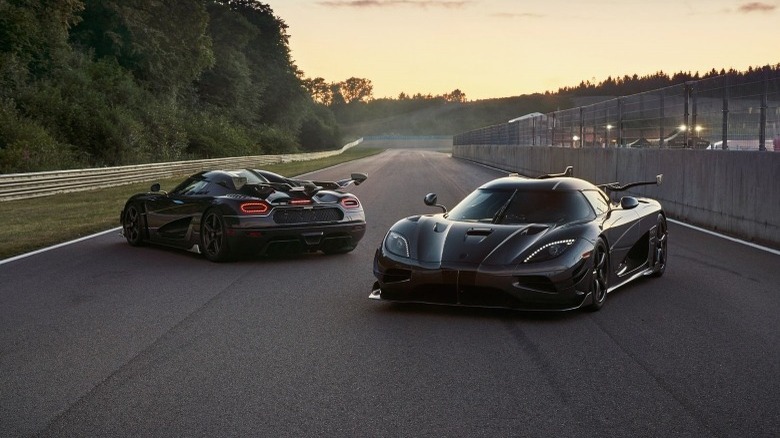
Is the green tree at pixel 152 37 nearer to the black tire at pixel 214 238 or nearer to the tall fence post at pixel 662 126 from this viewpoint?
the tall fence post at pixel 662 126

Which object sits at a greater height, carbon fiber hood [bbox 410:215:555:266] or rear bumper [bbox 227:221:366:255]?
carbon fiber hood [bbox 410:215:555:266]

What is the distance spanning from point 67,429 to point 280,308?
3.62 metres

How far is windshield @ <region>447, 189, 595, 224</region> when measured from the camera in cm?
858

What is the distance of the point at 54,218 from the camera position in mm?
18969

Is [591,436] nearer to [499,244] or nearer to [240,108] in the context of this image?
[499,244]

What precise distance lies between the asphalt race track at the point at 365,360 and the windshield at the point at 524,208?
897 millimetres

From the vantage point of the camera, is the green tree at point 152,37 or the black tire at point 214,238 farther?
the green tree at point 152,37

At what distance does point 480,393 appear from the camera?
5.49 metres

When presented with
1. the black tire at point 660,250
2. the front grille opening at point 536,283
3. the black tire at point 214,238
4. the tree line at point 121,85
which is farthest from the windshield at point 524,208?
the tree line at point 121,85

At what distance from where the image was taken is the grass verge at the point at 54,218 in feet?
47.4

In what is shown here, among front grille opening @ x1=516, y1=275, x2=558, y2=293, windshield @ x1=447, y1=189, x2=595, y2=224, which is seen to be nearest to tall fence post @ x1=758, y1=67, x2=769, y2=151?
windshield @ x1=447, y1=189, x2=595, y2=224

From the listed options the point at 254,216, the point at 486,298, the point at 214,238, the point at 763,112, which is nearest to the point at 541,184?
the point at 486,298

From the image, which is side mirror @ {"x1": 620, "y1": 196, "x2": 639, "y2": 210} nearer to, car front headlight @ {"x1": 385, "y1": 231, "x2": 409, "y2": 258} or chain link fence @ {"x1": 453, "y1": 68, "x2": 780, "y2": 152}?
car front headlight @ {"x1": 385, "y1": 231, "x2": 409, "y2": 258}

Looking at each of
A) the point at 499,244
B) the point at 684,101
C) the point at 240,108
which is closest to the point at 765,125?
the point at 684,101
